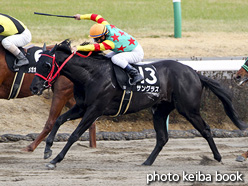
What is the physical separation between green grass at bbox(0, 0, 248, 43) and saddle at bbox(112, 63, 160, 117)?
9.35 m

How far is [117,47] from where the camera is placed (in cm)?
679

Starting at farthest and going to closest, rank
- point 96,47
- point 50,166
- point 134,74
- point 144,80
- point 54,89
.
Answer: point 54,89
point 144,80
point 134,74
point 96,47
point 50,166

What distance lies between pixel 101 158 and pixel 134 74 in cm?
119

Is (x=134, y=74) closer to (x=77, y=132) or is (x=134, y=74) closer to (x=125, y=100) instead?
(x=125, y=100)

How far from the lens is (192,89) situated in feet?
22.6

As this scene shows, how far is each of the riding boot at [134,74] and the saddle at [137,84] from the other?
0.06 m

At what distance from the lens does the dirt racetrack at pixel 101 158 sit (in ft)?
19.2

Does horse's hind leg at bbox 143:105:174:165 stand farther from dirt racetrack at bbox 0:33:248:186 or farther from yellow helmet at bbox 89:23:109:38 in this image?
yellow helmet at bbox 89:23:109:38

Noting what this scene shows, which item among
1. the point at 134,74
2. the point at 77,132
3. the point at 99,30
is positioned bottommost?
the point at 77,132

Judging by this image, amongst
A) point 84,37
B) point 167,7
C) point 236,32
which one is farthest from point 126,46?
point 167,7

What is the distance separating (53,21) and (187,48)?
7.95 meters

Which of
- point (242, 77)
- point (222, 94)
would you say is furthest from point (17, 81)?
point (242, 77)

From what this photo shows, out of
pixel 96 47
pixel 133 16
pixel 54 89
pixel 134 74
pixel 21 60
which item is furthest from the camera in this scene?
pixel 133 16

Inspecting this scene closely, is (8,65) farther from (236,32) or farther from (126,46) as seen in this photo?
(236,32)
